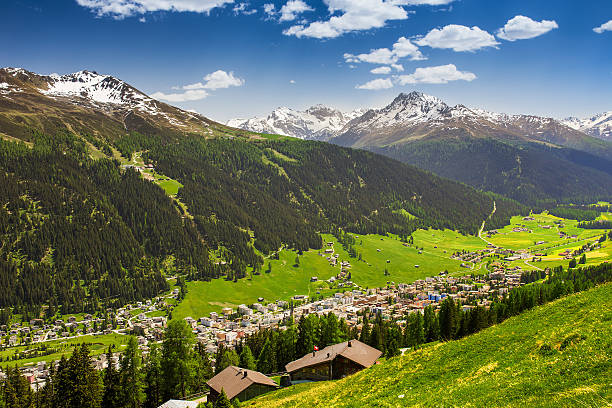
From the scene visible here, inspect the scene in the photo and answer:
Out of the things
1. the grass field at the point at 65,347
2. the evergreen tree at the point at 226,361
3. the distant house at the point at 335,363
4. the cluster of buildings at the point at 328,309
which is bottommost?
the cluster of buildings at the point at 328,309

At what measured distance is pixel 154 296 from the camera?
196 meters

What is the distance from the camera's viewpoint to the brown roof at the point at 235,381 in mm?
65500

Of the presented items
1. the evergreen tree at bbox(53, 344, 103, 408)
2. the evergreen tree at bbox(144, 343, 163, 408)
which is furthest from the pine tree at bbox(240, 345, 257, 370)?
the evergreen tree at bbox(53, 344, 103, 408)

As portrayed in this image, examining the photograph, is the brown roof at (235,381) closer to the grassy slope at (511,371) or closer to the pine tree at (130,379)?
the pine tree at (130,379)

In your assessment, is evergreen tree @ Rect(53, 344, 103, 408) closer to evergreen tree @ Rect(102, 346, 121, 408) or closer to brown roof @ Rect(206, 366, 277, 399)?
evergreen tree @ Rect(102, 346, 121, 408)

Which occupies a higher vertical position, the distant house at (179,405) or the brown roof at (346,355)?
the brown roof at (346,355)

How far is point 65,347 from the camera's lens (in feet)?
471

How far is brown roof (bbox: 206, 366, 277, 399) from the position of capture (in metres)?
65.5

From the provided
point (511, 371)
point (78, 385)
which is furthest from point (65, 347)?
point (511, 371)

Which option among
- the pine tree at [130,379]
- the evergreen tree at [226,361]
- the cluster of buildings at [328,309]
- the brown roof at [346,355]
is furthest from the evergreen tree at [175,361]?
the cluster of buildings at [328,309]

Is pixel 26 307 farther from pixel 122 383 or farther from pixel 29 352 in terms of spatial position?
pixel 122 383

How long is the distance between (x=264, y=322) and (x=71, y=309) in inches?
3414

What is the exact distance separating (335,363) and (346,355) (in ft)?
8.11

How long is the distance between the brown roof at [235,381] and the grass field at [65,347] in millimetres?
86997
